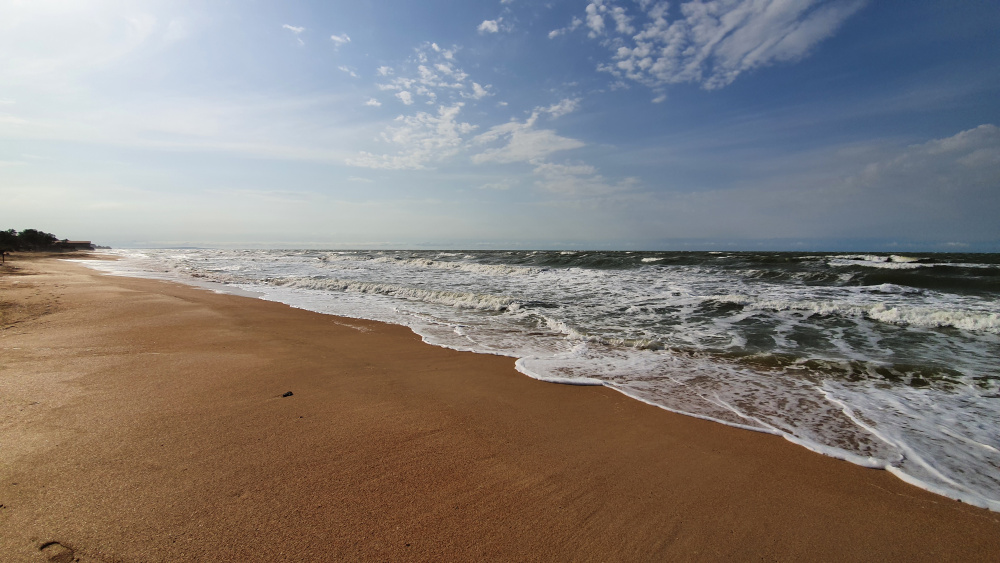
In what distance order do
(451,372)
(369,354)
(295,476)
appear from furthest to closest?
1. (369,354)
2. (451,372)
3. (295,476)

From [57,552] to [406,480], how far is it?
1.50 metres

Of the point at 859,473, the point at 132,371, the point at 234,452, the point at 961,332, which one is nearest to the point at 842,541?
the point at 859,473

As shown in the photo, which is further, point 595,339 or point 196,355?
point 595,339

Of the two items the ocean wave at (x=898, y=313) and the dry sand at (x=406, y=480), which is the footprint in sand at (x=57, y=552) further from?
the ocean wave at (x=898, y=313)

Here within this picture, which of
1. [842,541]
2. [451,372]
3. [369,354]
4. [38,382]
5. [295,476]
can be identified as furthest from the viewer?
[369,354]

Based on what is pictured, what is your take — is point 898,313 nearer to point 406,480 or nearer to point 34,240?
point 406,480

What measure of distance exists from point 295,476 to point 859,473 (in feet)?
12.1

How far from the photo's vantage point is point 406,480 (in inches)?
98.4

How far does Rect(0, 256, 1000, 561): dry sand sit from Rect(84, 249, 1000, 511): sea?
1.91 feet

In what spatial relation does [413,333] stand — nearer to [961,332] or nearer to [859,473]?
[859,473]

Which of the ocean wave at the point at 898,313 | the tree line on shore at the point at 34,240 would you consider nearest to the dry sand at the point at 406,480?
the ocean wave at the point at 898,313

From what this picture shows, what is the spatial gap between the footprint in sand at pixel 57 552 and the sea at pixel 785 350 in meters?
3.80

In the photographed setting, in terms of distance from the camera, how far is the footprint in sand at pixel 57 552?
169 cm

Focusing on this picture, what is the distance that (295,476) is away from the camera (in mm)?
2469
